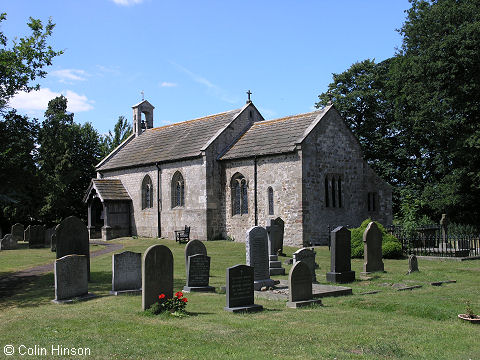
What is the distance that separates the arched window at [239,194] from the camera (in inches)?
1151

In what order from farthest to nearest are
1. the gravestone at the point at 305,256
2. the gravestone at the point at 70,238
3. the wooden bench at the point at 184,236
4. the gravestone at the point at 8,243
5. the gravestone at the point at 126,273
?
the wooden bench at the point at 184,236 < the gravestone at the point at 8,243 < the gravestone at the point at 305,256 < the gravestone at the point at 70,238 < the gravestone at the point at 126,273

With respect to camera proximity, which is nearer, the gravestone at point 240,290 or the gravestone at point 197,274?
the gravestone at point 240,290

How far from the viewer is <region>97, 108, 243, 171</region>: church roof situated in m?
32.0

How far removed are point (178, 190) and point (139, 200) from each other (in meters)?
4.32

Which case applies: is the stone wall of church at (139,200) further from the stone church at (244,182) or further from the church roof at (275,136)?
the church roof at (275,136)

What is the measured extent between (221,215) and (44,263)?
12.3 m

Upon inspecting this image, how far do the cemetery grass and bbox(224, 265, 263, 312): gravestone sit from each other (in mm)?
243

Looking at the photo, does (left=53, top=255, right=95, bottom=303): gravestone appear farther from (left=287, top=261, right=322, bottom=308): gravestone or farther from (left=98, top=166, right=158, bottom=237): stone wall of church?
(left=98, top=166, right=158, bottom=237): stone wall of church

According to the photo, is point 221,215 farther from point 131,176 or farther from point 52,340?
point 52,340

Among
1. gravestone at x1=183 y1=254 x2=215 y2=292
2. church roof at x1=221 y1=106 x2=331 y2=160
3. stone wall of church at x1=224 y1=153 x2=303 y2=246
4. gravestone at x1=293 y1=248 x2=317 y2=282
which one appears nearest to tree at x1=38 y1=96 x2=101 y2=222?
church roof at x1=221 y1=106 x2=331 y2=160

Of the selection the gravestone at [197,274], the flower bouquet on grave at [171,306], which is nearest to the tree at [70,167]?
the gravestone at [197,274]

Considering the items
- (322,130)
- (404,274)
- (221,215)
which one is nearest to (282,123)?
(322,130)

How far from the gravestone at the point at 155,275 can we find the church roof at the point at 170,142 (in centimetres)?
1988

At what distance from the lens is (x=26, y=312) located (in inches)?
414
